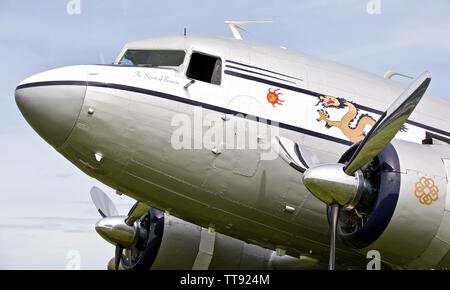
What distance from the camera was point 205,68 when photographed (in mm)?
11797

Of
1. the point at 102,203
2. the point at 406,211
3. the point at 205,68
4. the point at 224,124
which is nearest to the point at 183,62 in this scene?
the point at 205,68

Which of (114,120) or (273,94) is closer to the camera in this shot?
(114,120)

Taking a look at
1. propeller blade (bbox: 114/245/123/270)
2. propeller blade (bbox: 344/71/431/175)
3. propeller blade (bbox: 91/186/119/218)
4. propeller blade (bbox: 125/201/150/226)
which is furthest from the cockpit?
propeller blade (bbox: 91/186/119/218)

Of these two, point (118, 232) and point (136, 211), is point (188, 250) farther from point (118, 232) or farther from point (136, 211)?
point (118, 232)

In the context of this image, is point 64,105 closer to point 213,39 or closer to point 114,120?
point 114,120

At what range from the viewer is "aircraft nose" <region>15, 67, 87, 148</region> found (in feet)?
35.2

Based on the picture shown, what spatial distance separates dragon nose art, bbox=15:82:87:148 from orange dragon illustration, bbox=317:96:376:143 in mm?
3612

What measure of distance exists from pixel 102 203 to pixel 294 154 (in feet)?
24.4

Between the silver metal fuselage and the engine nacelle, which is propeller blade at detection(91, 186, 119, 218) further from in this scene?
the engine nacelle

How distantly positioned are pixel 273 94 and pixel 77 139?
2.95 meters

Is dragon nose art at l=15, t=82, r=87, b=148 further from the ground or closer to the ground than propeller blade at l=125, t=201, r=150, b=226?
further from the ground

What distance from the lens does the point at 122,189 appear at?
1157cm

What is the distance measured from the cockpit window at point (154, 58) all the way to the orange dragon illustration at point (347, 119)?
226 cm
